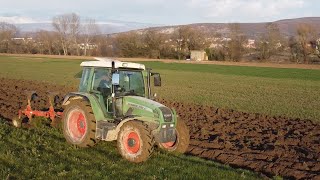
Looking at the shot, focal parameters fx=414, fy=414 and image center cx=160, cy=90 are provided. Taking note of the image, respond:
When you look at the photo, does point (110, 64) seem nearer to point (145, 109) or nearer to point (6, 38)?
point (145, 109)

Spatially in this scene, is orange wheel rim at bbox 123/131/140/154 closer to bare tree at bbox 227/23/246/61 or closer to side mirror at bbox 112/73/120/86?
side mirror at bbox 112/73/120/86

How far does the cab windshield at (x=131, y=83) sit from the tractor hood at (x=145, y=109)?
32 cm

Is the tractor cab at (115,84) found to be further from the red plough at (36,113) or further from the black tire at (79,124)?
the red plough at (36,113)

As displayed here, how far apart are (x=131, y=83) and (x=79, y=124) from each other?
1.53m

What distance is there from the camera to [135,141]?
8.05m

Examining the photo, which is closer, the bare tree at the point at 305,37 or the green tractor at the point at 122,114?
the green tractor at the point at 122,114

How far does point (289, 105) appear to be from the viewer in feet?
65.6

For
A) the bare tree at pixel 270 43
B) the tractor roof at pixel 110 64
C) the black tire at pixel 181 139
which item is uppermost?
the bare tree at pixel 270 43

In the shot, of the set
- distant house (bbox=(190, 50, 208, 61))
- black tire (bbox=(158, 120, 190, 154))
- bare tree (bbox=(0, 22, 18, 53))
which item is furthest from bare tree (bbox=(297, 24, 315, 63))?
black tire (bbox=(158, 120, 190, 154))

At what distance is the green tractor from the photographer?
26.4 ft

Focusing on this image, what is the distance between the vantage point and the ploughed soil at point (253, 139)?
8.54 m

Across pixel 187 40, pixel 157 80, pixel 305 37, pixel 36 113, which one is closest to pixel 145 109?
pixel 157 80

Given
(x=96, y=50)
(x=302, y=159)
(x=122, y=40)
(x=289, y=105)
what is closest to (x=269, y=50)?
(x=122, y=40)

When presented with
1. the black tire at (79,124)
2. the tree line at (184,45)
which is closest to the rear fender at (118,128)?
the black tire at (79,124)
